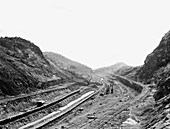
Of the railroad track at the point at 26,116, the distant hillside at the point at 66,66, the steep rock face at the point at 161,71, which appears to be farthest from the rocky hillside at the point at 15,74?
the distant hillside at the point at 66,66

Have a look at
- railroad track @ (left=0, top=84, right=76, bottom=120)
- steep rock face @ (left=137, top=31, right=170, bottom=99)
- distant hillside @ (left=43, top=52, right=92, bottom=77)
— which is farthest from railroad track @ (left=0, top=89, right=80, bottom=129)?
distant hillside @ (left=43, top=52, right=92, bottom=77)

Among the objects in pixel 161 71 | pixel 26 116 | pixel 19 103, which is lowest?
pixel 26 116

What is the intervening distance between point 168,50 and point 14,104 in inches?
1645

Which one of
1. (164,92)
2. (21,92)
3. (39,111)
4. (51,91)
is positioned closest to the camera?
(164,92)

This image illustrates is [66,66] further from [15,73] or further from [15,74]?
[15,74]

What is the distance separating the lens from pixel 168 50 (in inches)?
1948

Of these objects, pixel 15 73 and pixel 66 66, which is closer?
pixel 15 73

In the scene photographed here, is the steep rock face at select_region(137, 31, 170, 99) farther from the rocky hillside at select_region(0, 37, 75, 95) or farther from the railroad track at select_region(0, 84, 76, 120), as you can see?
the rocky hillside at select_region(0, 37, 75, 95)

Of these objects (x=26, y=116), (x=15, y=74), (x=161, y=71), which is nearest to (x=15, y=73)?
(x=15, y=74)

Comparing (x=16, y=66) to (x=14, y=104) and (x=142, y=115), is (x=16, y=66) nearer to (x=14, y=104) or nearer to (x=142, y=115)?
(x=14, y=104)

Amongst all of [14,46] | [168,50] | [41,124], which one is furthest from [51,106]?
[168,50]

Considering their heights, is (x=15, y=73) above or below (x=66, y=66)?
below

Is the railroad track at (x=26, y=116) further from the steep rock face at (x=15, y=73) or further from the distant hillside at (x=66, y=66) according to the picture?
the distant hillside at (x=66, y=66)

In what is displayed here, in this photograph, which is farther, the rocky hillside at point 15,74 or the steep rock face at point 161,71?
the rocky hillside at point 15,74
